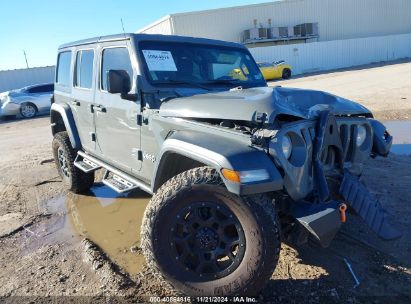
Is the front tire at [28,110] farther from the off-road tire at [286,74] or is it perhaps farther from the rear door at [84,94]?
the off-road tire at [286,74]

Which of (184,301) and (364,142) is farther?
(364,142)

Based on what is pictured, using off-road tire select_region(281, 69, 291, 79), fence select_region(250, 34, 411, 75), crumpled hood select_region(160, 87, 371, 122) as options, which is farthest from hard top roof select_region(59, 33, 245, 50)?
fence select_region(250, 34, 411, 75)

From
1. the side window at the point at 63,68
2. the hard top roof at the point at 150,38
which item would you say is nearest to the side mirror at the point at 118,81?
the hard top roof at the point at 150,38

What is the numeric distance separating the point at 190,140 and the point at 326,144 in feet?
3.50

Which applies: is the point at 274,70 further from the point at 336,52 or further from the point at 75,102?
the point at 75,102

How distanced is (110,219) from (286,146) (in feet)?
9.40

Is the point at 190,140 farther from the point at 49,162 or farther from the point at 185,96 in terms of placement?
the point at 49,162

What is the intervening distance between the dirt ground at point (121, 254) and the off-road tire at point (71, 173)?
150mm

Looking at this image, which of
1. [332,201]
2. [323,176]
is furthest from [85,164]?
[332,201]

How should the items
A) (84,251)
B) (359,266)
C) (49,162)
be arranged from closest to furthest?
1. (359,266)
2. (84,251)
3. (49,162)

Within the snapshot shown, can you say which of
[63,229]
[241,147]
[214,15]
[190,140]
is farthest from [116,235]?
[214,15]

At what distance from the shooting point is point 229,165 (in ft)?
8.77

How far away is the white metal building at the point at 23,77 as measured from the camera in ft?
84.5

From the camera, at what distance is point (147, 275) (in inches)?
139
